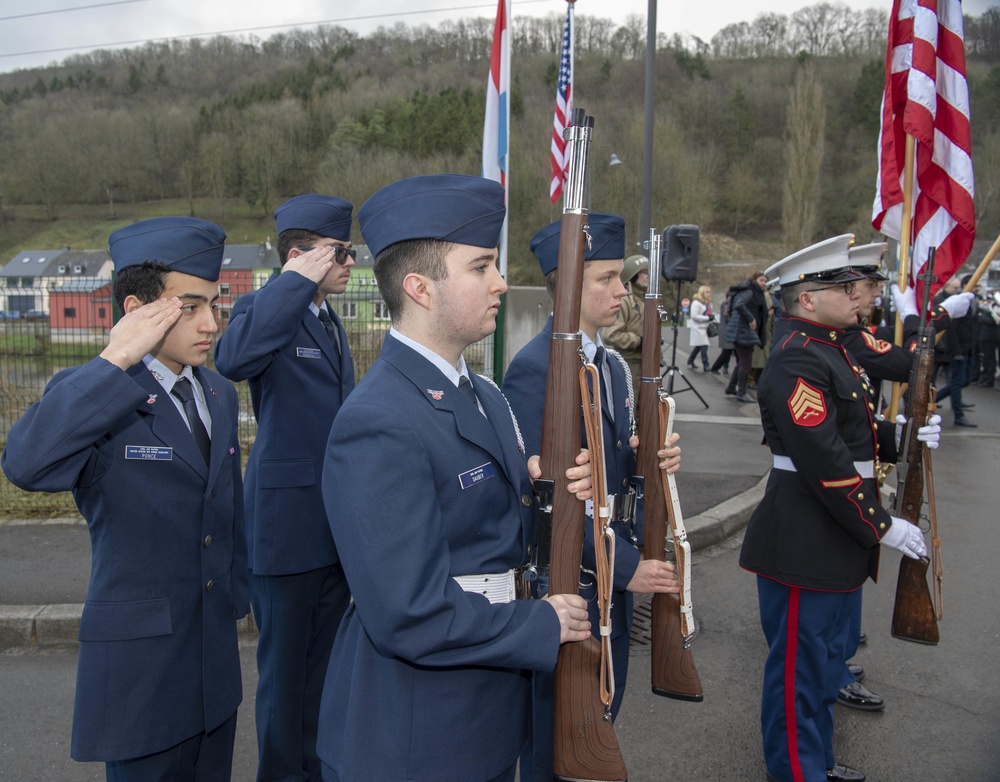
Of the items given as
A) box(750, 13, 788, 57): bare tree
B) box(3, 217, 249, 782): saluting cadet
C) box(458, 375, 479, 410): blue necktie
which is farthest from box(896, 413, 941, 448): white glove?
box(750, 13, 788, 57): bare tree

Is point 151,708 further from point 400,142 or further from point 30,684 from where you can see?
point 400,142

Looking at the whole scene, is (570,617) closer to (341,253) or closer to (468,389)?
(468,389)

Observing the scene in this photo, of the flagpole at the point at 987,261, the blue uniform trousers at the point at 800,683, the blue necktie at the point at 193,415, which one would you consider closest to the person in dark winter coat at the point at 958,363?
the flagpole at the point at 987,261

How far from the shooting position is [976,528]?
6.91 meters

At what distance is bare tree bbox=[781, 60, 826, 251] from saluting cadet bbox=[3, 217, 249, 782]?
185 feet

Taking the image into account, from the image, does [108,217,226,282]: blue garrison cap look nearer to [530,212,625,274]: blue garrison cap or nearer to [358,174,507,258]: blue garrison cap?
[358,174,507,258]: blue garrison cap

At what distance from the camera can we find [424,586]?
1585mm

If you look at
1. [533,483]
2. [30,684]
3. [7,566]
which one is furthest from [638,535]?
[7,566]

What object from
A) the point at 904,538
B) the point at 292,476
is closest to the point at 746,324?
the point at 904,538

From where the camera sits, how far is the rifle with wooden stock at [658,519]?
9.08ft

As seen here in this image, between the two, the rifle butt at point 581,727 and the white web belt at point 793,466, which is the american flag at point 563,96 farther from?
the rifle butt at point 581,727

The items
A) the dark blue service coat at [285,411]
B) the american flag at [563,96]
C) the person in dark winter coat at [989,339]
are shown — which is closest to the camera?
the dark blue service coat at [285,411]

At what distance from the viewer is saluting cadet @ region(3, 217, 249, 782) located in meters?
1.98

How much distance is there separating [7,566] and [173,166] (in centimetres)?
8397
